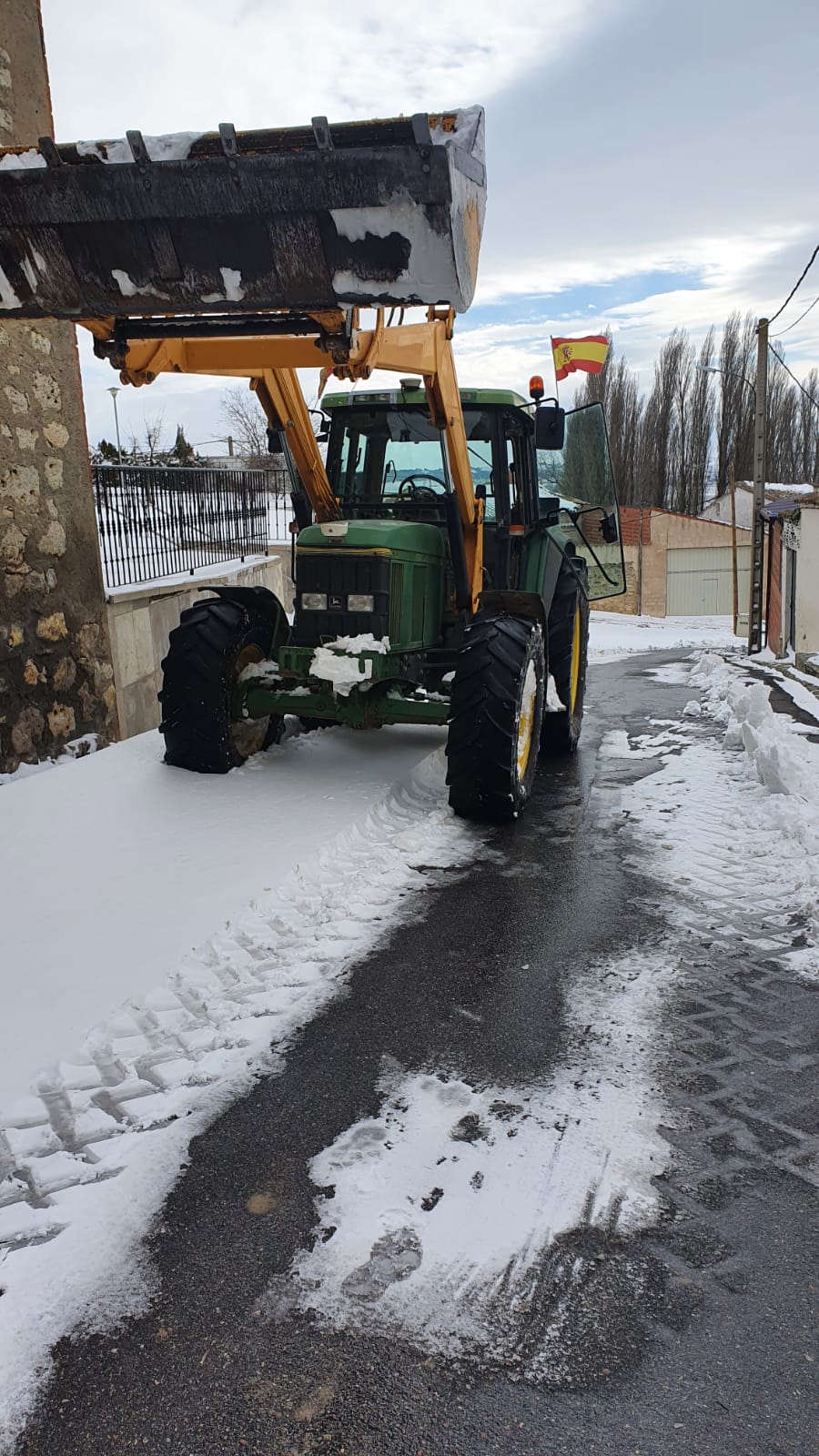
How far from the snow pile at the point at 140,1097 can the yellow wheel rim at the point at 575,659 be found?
120 inches

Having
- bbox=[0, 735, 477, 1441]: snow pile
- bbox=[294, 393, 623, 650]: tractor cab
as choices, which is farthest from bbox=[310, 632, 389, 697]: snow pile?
bbox=[0, 735, 477, 1441]: snow pile

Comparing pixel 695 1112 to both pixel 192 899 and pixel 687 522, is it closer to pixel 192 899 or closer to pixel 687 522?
pixel 192 899

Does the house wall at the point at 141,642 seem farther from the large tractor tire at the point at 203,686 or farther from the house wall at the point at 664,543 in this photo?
the house wall at the point at 664,543

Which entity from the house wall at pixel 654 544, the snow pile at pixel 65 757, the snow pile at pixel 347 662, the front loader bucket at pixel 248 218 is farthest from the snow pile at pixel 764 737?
the house wall at pixel 654 544

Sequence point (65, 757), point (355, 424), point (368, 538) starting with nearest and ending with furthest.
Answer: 1. point (368, 538)
2. point (355, 424)
3. point (65, 757)

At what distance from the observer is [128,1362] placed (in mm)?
2061

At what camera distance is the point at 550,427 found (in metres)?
6.36

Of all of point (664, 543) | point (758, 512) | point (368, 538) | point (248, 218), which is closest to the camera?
point (248, 218)

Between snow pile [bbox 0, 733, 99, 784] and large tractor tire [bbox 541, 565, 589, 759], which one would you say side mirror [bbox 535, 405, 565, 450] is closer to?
large tractor tire [bbox 541, 565, 589, 759]

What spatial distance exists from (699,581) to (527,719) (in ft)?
121

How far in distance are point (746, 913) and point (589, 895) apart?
71cm

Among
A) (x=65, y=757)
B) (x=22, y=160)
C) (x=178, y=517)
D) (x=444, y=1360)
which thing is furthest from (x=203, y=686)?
(x=178, y=517)

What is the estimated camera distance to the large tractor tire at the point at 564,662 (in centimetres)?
714

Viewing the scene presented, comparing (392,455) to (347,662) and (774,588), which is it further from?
(774,588)
